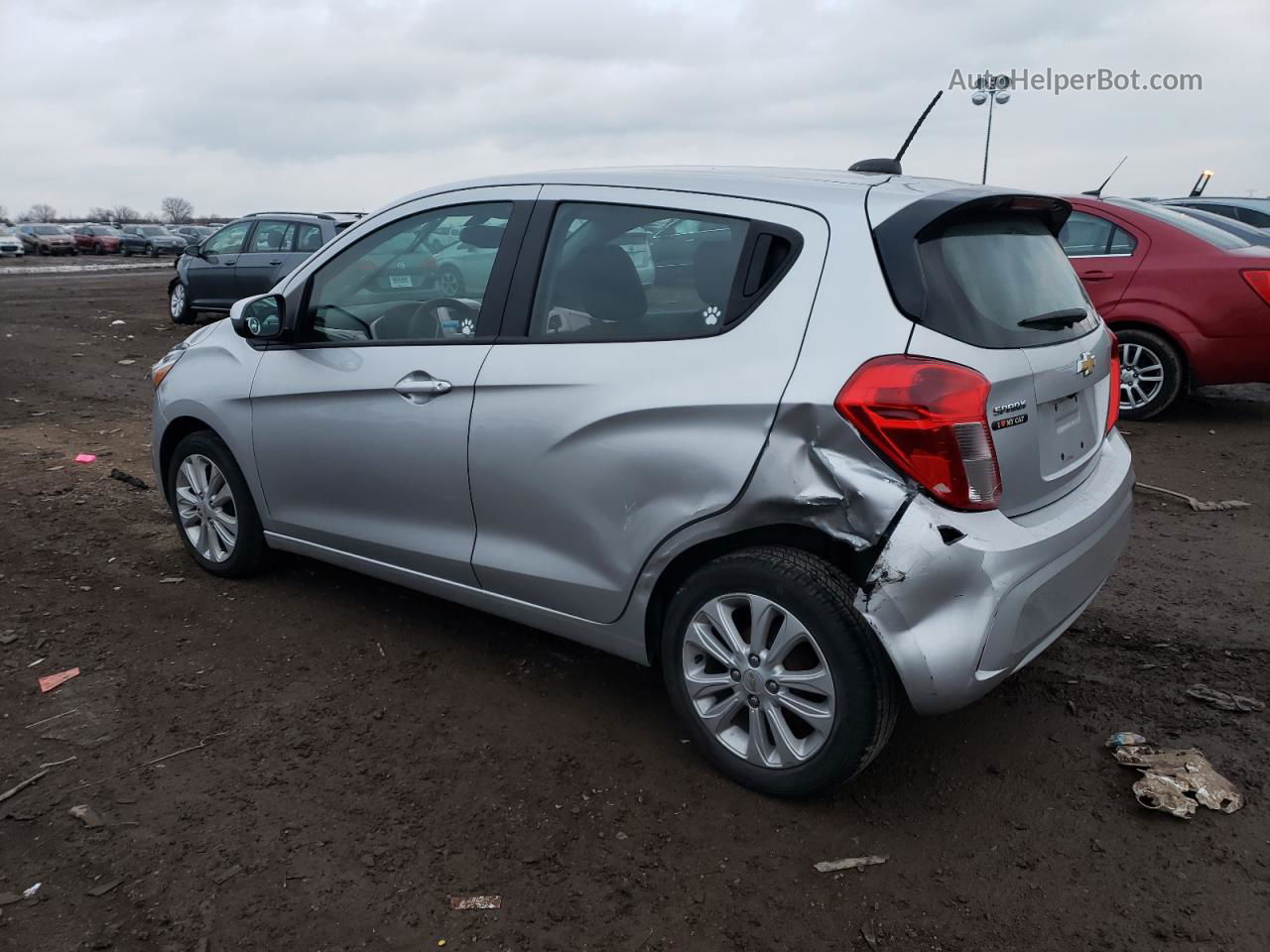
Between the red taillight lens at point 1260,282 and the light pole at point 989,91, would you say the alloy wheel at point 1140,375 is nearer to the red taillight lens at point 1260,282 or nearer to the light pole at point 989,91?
the red taillight lens at point 1260,282

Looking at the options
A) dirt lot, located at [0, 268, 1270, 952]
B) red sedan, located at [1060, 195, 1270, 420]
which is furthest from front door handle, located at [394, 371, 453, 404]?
red sedan, located at [1060, 195, 1270, 420]

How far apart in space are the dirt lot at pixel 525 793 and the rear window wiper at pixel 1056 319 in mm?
1315

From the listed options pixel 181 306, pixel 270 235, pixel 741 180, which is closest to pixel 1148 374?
pixel 741 180

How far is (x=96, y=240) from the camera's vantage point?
164 feet

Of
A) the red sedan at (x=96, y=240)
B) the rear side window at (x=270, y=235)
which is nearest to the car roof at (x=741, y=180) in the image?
the rear side window at (x=270, y=235)

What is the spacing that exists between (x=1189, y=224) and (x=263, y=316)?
688 centimetres

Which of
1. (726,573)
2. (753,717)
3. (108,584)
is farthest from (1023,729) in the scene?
(108,584)

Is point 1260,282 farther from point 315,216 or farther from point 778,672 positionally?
point 315,216

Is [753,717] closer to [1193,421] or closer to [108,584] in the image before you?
[108,584]

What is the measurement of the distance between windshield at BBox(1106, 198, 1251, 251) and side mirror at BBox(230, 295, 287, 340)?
6.59m

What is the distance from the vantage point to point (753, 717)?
2.93m

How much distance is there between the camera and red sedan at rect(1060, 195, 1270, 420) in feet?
23.8

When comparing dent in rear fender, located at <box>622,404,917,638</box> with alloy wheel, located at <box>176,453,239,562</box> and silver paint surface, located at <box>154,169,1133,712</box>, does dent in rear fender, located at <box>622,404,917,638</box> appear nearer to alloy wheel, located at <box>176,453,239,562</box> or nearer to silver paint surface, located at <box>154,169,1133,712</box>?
silver paint surface, located at <box>154,169,1133,712</box>

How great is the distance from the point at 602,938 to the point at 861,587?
1.08 metres
